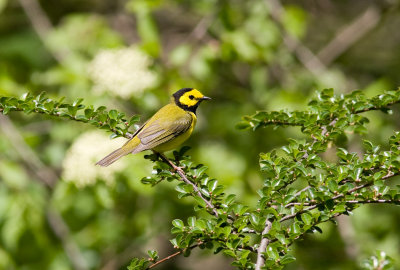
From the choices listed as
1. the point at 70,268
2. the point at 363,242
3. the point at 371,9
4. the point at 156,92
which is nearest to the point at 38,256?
the point at 70,268

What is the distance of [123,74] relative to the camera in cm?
432

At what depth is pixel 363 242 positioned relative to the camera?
5.04 m

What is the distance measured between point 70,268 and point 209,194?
132 inches

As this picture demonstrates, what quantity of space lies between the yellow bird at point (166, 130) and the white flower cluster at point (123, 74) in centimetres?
35

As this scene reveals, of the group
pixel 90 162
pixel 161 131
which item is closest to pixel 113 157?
pixel 161 131

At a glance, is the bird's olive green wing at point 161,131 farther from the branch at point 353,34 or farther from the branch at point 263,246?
the branch at point 353,34

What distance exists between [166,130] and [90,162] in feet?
2.58

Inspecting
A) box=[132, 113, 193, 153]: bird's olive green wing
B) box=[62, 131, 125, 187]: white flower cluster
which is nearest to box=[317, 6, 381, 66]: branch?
box=[132, 113, 193, 153]: bird's olive green wing

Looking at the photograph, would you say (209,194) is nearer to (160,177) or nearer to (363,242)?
(160,177)

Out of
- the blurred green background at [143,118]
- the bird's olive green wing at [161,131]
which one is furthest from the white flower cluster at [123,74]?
the bird's olive green wing at [161,131]

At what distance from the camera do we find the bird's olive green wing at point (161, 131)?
11.0 feet

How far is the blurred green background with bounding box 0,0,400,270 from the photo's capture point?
4371mm

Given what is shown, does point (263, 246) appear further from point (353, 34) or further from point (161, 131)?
point (353, 34)

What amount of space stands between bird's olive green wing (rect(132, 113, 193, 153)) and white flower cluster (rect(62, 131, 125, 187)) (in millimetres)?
562
